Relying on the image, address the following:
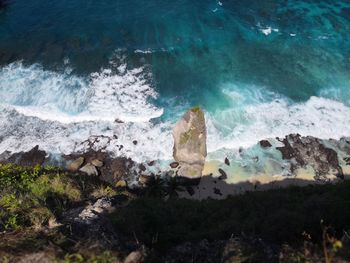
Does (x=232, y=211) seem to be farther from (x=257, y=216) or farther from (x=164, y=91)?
(x=164, y=91)

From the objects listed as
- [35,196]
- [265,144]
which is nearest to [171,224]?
[35,196]

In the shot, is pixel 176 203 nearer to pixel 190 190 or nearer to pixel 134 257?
pixel 190 190

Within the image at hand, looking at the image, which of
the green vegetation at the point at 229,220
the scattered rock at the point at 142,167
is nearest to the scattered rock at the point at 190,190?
the scattered rock at the point at 142,167

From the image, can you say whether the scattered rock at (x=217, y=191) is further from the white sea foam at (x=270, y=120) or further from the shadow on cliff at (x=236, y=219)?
the shadow on cliff at (x=236, y=219)

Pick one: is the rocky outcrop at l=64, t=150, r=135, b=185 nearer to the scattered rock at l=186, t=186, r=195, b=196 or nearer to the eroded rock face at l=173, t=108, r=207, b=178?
the eroded rock face at l=173, t=108, r=207, b=178

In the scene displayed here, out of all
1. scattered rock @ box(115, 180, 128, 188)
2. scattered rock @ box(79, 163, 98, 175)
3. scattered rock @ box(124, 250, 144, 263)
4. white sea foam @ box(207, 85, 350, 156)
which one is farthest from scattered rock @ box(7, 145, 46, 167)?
scattered rock @ box(124, 250, 144, 263)
